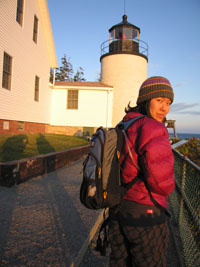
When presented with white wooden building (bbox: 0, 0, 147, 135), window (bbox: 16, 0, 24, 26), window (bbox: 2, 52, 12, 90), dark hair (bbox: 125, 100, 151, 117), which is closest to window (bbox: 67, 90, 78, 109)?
white wooden building (bbox: 0, 0, 147, 135)

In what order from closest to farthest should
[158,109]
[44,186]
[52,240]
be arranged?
[158,109] < [52,240] < [44,186]

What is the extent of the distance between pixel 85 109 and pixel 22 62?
24.9ft

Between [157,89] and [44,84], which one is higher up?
[44,84]

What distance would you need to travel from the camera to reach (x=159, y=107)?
1817 mm

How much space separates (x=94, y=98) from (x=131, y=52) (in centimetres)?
594

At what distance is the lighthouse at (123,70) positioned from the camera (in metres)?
21.0

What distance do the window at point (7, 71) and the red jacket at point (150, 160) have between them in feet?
39.9

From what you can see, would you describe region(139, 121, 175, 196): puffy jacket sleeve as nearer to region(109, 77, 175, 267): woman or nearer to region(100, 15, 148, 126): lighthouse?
region(109, 77, 175, 267): woman

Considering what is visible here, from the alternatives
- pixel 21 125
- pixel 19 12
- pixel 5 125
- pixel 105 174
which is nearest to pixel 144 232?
pixel 105 174

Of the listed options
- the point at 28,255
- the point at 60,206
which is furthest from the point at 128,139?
the point at 60,206

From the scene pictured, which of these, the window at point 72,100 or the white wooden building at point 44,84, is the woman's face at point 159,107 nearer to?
the white wooden building at point 44,84

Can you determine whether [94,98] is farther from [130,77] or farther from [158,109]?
[158,109]

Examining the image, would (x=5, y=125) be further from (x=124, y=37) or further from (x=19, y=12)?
(x=124, y=37)

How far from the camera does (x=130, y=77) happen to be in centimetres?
2103
